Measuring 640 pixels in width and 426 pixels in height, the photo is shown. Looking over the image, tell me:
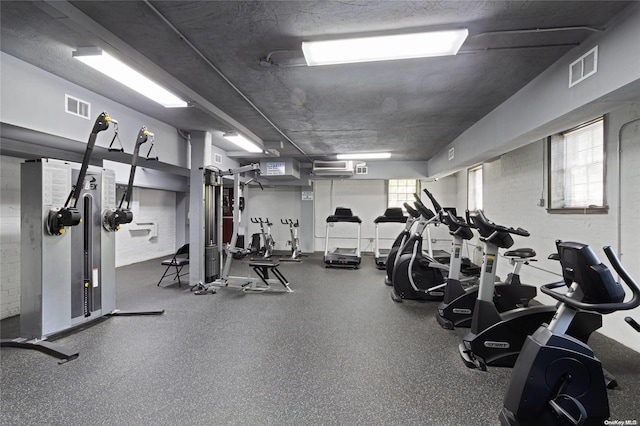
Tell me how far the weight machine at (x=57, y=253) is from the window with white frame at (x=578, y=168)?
526 cm

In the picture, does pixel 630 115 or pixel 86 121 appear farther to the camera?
pixel 86 121

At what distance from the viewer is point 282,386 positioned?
223cm

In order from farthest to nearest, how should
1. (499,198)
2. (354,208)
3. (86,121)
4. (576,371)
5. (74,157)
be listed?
(354,208), (499,198), (74,157), (86,121), (576,371)

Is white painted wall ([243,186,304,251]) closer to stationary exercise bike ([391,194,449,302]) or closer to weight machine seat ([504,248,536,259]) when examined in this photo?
stationary exercise bike ([391,194,449,302])

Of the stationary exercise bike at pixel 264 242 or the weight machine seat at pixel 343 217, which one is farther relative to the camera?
the stationary exercise bike at pixel 264 242

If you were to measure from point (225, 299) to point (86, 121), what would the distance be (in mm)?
2935

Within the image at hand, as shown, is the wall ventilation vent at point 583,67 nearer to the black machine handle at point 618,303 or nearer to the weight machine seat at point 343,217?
the black machine handle at point 618,303

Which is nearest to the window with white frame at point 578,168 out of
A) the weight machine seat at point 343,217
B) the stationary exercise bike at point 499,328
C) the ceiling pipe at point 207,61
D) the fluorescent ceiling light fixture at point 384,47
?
the stationary exercise bike at point 499,328

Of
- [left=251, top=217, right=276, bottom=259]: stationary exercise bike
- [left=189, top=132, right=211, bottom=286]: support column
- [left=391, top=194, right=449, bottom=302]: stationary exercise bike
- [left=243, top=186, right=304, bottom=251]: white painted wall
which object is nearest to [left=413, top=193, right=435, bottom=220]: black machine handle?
[left=391, top=194, right=449, bottom=302]: stationary exercise bike

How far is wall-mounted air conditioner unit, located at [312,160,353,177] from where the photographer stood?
7.70 m

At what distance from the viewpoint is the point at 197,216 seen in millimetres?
5086

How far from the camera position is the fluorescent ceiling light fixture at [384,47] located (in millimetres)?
2268

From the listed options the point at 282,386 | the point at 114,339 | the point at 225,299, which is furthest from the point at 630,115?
the point at 114,339

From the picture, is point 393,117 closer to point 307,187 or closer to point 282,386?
point 282,386
